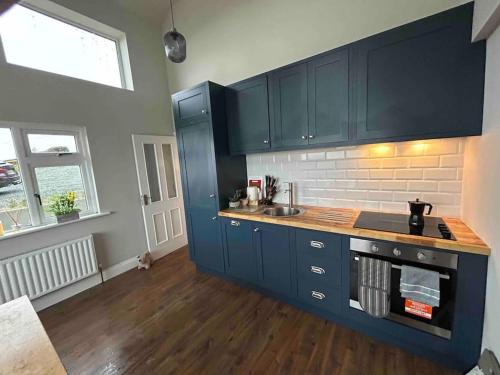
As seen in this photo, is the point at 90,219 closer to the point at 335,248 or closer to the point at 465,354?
the point at 335,248

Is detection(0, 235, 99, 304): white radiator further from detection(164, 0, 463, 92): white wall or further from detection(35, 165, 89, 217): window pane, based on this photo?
detection(164, 0, 463, 92): white wall

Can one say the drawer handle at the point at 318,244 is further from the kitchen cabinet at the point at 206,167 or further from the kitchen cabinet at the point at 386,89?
the kitchen cabinet at the point at 206,167

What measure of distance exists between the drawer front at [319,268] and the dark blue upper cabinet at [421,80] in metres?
1.05

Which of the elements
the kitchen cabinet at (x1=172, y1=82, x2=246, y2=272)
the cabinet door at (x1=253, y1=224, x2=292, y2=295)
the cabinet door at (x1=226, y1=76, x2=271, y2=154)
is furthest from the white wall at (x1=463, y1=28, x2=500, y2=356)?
the kitchen cabinet at (x1=172, y1=82, x2=246, y2=272)

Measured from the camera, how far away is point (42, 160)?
2.28 meters

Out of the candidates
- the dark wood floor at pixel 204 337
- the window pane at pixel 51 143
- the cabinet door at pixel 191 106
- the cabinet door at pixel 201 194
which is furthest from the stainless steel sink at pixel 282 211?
the window pane at pixel 51 143

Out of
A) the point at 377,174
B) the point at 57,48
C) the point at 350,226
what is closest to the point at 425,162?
the point at 377,174

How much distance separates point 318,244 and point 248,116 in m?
1.47

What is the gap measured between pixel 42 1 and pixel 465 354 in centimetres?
487

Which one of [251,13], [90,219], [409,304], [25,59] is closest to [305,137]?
[409,304]

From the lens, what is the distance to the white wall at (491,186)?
3.53ft

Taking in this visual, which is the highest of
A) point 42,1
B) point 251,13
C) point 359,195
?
point 42,1

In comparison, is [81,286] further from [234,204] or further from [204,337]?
[234,204]

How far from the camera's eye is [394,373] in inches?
53.6
